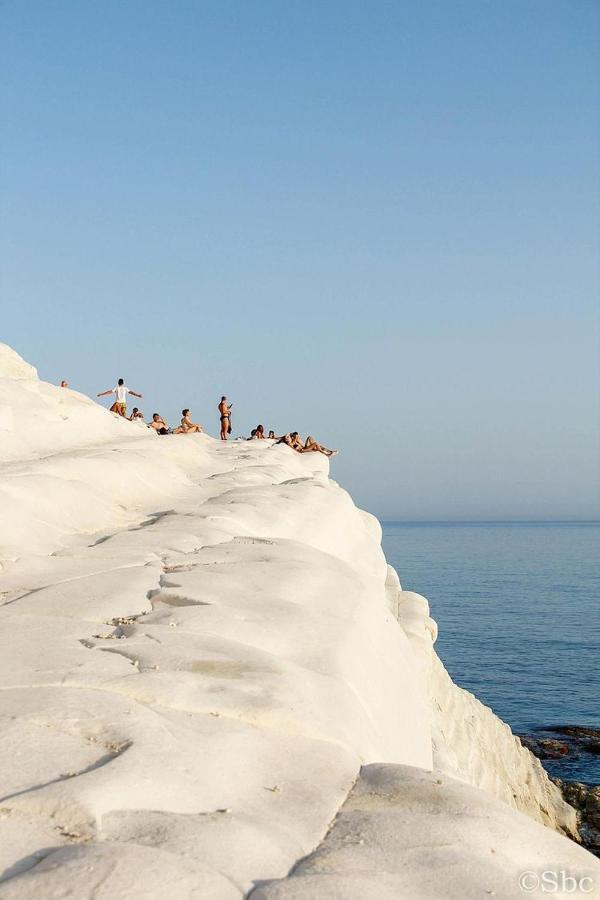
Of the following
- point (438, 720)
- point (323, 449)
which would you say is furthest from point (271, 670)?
point (323, 449)

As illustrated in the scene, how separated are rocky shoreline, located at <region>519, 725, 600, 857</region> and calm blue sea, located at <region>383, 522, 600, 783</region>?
448 millimetres

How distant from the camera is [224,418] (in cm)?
2852

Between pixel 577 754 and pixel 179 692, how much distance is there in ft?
66.7

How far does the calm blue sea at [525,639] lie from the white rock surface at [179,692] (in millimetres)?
15306

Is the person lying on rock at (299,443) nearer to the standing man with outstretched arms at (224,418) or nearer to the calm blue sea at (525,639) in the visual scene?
the standing man with outstretched arms at (224,418)

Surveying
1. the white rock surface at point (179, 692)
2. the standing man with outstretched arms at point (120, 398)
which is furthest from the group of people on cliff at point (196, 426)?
the white rock surface at point (179, 692)

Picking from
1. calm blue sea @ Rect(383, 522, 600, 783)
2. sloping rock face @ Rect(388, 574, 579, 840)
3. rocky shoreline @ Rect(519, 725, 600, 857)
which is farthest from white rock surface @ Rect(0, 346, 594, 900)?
calm blue sea @ Rect(383, 522, 600, 783)

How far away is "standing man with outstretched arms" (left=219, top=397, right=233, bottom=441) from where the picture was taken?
93.0ft

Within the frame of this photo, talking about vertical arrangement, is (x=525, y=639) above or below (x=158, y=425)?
below

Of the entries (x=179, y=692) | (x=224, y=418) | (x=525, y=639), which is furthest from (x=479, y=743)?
(x=525, y=639)

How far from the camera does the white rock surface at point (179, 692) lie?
3.69 m

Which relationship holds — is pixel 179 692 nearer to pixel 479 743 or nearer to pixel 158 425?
pixel 479 743

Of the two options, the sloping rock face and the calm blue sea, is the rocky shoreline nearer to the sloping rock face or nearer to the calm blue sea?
the sloping rock face

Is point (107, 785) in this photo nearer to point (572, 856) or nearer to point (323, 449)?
point (572, 856)
